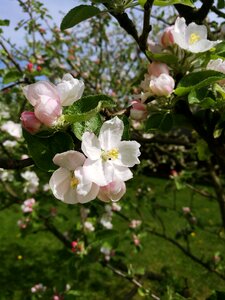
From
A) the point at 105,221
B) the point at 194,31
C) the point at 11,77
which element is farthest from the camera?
the point at 105,221

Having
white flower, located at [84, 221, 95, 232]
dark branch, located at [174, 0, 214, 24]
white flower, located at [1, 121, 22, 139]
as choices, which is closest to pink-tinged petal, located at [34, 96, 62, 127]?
dark branch, located at [174, 0, 214, 24]

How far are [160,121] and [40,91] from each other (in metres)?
0.36

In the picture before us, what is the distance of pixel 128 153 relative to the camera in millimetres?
864

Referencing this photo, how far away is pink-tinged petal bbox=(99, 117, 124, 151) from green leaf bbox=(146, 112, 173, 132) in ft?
0.73

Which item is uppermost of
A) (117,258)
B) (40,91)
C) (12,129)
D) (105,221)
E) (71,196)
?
(40,91)

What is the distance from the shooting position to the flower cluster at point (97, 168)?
782 mm

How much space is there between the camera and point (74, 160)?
2.60ft

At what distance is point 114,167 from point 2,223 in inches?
248

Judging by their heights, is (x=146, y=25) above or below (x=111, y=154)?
above

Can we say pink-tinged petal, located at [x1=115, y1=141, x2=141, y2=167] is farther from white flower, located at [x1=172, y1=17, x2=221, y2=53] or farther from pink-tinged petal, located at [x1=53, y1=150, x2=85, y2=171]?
white flower, located at [x1=172, y1=17, x2=221, y2=53]

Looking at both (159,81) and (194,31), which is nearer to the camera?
(159,81)

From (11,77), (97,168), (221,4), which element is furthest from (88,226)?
(97,168)

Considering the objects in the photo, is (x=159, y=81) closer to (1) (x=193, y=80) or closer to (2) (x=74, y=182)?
(1) (x=193, y=80)

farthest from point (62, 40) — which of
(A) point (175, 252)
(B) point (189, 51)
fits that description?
(B) point (189, 51)
